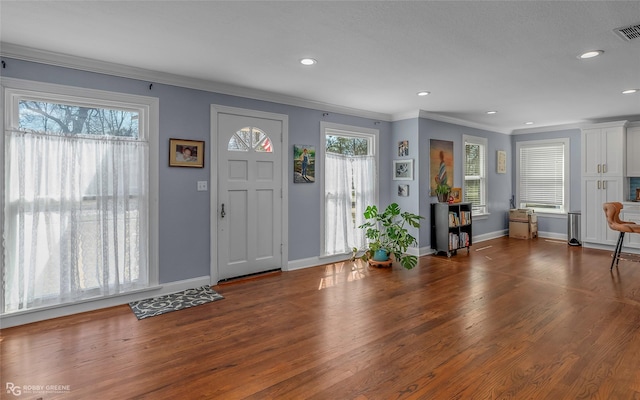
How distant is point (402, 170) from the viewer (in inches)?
237

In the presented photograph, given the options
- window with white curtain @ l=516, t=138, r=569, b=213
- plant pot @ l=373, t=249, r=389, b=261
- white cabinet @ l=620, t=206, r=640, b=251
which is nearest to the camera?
plant pot @ l=373, t=249, r=389, b=261

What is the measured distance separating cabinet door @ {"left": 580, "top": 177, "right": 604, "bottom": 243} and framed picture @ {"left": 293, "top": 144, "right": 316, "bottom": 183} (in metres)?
5.25

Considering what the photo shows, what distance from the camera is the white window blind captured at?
7.44 metres

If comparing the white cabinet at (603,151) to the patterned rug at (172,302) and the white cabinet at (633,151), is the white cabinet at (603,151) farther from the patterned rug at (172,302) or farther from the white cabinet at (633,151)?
the patterned rug at (172,302)

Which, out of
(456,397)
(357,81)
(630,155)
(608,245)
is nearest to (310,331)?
(456,397)

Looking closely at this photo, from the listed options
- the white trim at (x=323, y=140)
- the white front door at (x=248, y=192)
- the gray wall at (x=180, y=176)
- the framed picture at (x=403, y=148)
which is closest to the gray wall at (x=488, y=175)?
the framed picture at (x=403, y=148)

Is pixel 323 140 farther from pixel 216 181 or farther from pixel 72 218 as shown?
pixel 72 218

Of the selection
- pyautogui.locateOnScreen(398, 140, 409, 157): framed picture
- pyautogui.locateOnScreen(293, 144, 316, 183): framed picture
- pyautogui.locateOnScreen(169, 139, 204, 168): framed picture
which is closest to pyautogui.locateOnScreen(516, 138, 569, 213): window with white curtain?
pyautogui.locateOnScreen(398, 140, 409, 157): framed picture

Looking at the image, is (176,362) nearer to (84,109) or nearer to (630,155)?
(84,109)

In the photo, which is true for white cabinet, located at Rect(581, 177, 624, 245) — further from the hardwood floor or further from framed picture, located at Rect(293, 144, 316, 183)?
framed picture, located at Rect(293, 144, 316, 183)

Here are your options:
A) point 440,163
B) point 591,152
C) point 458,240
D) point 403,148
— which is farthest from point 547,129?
point 403,148

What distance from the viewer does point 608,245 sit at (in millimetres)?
6242

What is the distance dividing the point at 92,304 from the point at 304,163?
305 centimetres

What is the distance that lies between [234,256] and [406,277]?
2.28 meters
